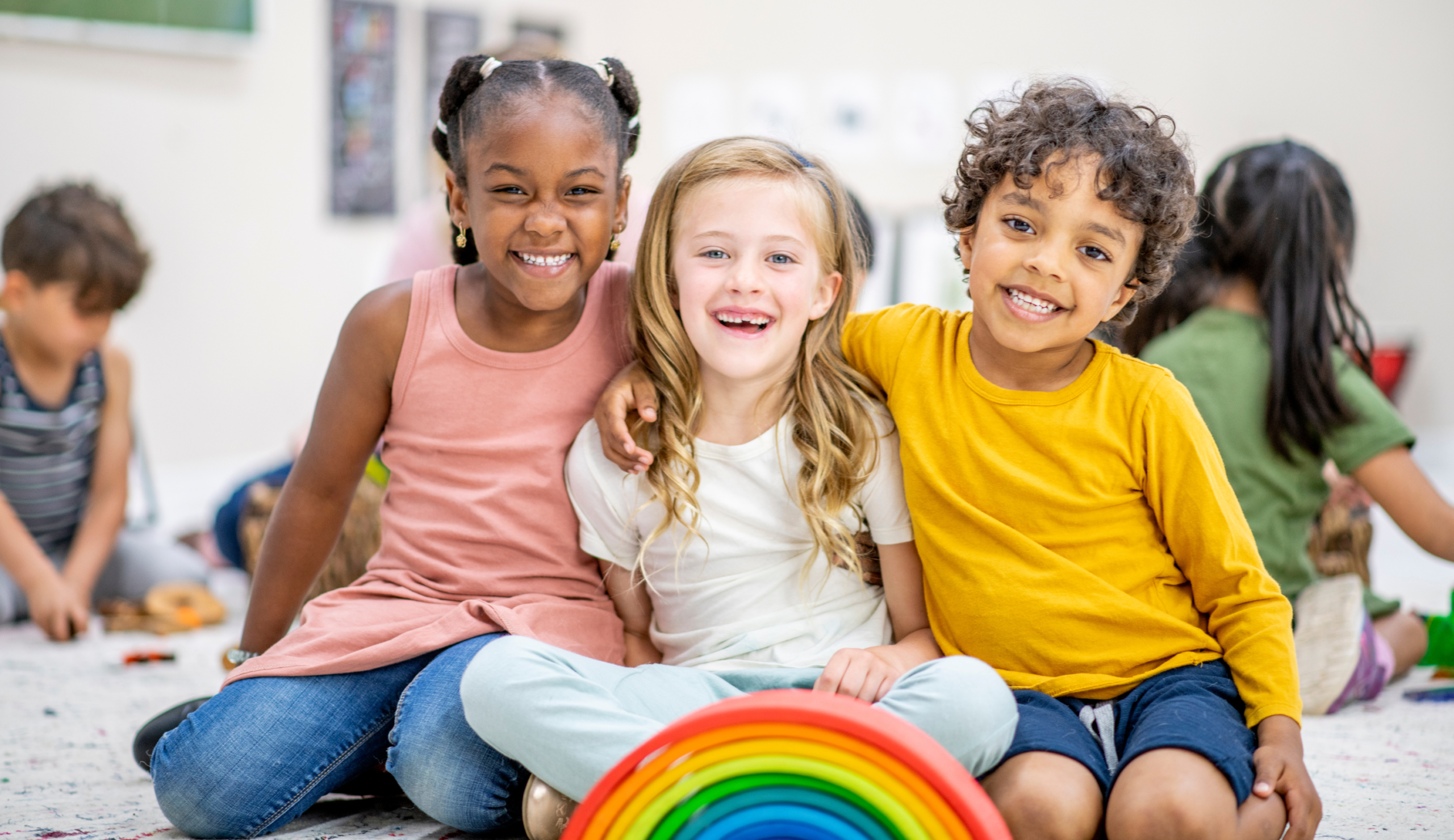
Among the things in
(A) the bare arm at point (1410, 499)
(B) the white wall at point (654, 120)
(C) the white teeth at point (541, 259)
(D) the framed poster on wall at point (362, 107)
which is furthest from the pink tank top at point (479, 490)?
(D) the framed poster on wall at point (362, 107)

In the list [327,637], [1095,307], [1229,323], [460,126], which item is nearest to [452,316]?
[460,126]

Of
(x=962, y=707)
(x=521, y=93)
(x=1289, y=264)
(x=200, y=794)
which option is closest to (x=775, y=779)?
(x=962, y=707)

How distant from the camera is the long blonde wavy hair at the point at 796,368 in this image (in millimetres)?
1269

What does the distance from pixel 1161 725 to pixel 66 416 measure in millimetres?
2125

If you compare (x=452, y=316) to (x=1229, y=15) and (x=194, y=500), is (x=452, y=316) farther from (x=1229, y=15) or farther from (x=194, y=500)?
(x=1229, y=15)

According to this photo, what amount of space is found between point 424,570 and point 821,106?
370 centimetres

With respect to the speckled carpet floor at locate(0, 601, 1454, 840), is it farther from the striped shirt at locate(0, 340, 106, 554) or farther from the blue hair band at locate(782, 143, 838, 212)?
the blue hair band at locate(782, 143, 838, 212)

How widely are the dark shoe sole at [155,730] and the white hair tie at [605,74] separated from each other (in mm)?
827

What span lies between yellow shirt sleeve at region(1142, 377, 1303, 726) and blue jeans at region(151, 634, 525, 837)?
0.70 metres

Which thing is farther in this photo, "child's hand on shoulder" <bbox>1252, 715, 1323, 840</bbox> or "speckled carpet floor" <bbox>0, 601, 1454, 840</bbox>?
"speckled carpet floor" <bbox>0, 601, 1454, 840</bbox>

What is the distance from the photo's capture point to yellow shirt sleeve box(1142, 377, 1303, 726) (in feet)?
3.69

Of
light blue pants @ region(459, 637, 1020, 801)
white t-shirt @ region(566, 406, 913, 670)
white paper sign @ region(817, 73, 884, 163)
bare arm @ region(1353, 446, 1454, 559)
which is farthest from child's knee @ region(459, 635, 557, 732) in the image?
white paper sign @ region(817, 73, 884, 163)

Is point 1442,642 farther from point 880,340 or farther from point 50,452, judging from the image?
point 50,452

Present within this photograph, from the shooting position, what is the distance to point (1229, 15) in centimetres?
414
